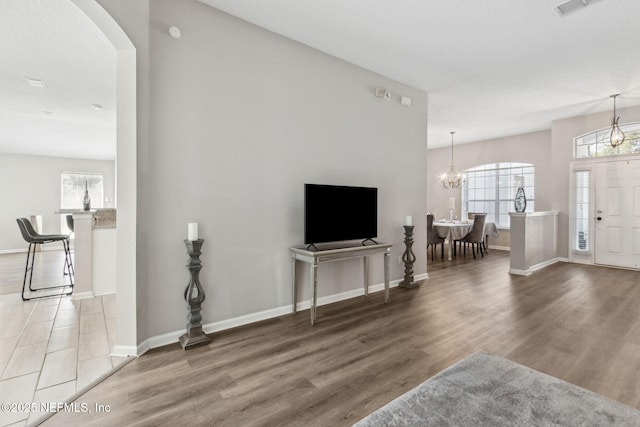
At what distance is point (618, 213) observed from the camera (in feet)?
18.4

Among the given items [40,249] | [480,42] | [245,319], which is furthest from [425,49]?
[40,249]

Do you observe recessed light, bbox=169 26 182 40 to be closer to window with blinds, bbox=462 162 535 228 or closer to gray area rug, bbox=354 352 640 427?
gray area rug, bbox=354 352 640 427

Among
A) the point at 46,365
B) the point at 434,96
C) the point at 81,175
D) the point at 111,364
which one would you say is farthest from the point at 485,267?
the point at 81,175

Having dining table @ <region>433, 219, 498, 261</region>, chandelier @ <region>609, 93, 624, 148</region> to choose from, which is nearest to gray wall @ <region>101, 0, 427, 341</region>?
dining table @ <region>433, 219, 498, 261</region>

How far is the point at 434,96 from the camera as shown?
16.3 feet

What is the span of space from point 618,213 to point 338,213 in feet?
19.0

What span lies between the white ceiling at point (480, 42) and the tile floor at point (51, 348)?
311cm

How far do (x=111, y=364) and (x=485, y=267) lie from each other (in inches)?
230

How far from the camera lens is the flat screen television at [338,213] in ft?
10.2

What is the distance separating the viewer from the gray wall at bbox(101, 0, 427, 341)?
2.48 metres

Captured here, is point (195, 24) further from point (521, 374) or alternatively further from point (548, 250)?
point (548, 250)

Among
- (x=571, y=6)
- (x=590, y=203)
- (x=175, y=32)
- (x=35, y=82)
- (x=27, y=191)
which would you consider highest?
(x=571, y=6)

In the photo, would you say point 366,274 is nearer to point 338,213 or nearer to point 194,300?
point 338,213

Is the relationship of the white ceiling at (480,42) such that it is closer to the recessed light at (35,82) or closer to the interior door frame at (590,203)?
the interior door frame at (590,203)
